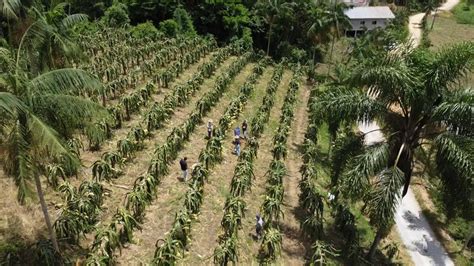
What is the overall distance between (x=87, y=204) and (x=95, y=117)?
4217 mm

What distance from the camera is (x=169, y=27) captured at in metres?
35.3

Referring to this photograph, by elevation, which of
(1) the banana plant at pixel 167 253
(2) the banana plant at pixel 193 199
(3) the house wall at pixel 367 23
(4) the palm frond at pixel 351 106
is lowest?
(3) the house wall at pixel 367 23

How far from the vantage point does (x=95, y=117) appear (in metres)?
8.98

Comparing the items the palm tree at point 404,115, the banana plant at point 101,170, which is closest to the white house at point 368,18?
the palm tree at point 404,115

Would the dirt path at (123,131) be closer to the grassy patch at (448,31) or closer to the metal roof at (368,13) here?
the metal roof at (368,13)

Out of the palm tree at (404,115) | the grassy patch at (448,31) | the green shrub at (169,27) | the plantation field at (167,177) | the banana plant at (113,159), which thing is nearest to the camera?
the palm tree at (404,115)

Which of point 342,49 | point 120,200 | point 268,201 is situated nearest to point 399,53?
point 268,201

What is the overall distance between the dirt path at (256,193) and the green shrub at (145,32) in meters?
13.2

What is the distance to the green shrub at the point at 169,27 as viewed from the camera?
116ft

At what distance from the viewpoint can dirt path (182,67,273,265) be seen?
1249cm

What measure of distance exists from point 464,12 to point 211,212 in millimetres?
63952

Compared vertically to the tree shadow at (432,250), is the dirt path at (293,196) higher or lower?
Answer: higher

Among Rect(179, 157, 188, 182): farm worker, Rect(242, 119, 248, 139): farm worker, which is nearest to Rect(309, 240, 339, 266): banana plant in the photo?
Rect(179, 157, 188, 182): farm worker

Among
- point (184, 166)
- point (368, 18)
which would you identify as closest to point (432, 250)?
point (184, 166)
